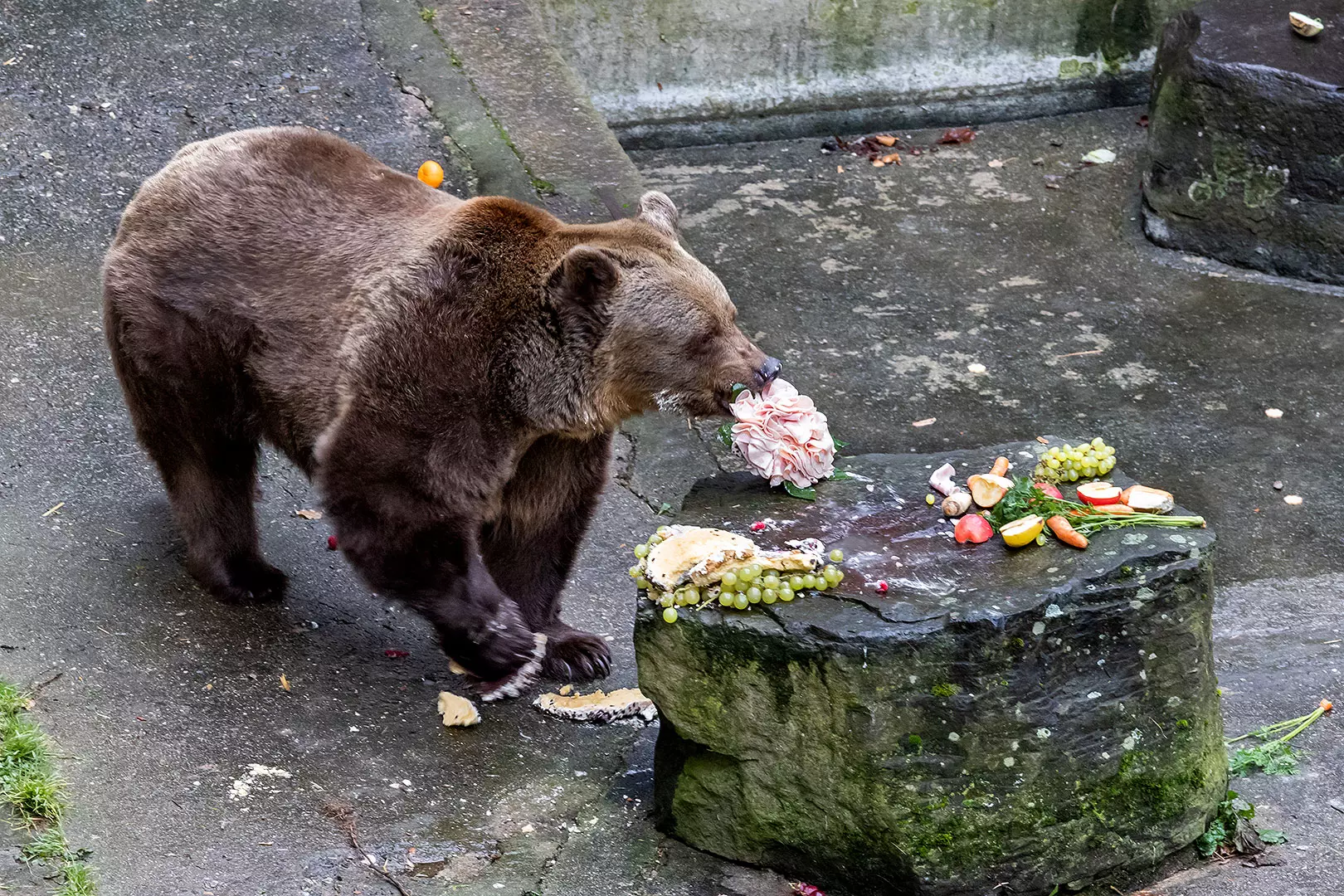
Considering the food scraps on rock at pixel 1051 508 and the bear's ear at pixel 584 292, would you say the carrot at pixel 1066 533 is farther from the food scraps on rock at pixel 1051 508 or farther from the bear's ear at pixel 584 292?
the bear's ear at pixel 584 292

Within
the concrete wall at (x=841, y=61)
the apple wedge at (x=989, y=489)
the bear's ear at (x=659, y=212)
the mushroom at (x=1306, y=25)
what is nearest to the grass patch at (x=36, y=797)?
the bear's ear at (x=659, y=212)

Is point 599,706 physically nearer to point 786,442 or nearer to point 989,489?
point 786,442

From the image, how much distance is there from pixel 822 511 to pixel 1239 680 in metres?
2.04

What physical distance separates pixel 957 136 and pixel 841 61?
3.10ft

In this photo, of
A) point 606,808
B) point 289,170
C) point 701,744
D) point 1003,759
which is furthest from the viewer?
point 289,170

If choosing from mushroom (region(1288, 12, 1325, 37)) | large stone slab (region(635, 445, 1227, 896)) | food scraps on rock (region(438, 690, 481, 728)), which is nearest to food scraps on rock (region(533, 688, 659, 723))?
food scraps on rock (region(438, 690, 481, 728))

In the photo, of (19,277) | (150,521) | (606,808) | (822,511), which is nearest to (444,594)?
(606,808)

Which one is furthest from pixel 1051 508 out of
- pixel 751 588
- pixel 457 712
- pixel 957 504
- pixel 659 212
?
pixel 457 712

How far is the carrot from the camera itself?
383 cm

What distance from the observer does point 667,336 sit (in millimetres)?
4566

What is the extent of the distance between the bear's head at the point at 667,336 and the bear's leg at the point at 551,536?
1.34 feet

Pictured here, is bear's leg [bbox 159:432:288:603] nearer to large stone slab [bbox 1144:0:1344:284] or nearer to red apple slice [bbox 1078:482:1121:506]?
red apple slice [bbox 1078:482:1121:506]

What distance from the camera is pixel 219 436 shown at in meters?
5.13

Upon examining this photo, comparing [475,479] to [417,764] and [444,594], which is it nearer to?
[444,594]
